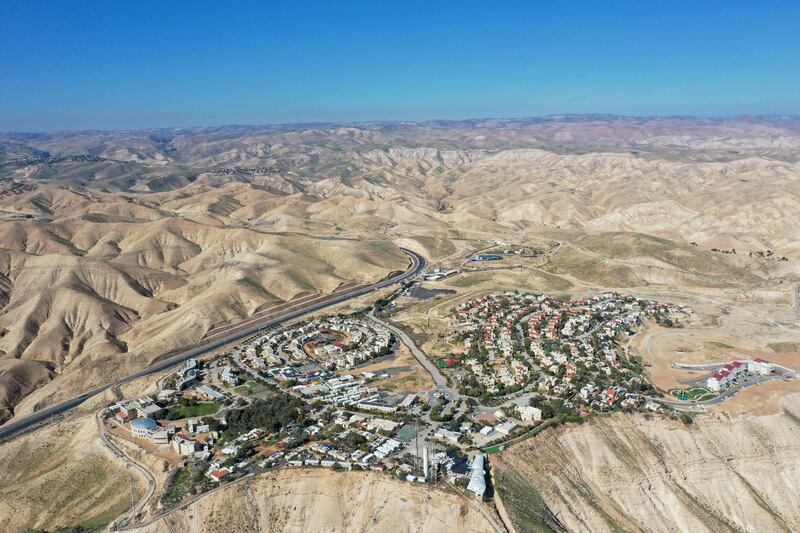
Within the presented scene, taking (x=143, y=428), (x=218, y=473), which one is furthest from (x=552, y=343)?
(x=143, y=428)

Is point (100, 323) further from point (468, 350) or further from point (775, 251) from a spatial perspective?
point (775, 251)

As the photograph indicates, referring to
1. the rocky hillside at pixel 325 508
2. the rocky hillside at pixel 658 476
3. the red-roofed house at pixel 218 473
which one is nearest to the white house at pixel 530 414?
the rocky hillside at pixel 658 476

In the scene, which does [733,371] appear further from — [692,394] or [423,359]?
[423,359]

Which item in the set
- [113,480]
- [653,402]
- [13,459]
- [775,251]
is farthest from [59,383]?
[775,251]

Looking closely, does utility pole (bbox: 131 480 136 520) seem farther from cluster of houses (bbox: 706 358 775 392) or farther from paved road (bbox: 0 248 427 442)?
cluster of houses (bbox: 706 358 775 392)

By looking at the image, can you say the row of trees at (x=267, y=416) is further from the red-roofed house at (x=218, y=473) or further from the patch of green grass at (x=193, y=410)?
the red-roofed house at (x=218, y=473)
